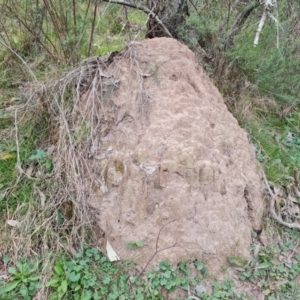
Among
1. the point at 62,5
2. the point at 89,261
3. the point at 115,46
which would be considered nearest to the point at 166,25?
the point at 115,46

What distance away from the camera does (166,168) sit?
237 centimetres

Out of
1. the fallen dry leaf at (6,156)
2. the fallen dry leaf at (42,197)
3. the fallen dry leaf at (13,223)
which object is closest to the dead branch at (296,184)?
the fallen dry leaf at (42,197)

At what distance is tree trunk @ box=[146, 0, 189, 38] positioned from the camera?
139 inches

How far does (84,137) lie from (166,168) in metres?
0.59

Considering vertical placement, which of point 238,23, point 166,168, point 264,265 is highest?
point 238,23

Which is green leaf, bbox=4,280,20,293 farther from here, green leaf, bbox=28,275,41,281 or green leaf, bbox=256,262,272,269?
green leaf, bbox=256,262,272,269

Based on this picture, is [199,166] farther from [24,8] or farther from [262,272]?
[24,8]

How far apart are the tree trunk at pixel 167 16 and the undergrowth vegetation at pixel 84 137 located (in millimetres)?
93

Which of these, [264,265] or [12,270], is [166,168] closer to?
[264,265]

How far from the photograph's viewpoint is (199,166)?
7.91ft

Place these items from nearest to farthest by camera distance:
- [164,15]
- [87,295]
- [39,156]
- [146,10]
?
[87,295] < [39,156] < [146,10] < [164,15]

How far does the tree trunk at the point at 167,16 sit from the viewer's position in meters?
3.52

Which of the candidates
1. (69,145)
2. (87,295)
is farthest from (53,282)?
(69,145)

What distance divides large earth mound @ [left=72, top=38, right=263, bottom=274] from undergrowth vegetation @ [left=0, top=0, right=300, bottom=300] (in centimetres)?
11
